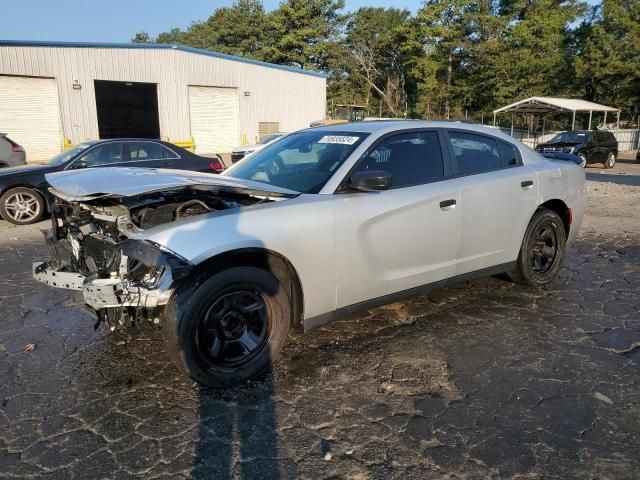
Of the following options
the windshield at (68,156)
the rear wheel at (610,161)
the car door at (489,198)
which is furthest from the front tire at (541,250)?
the rear wheel at (610,161)

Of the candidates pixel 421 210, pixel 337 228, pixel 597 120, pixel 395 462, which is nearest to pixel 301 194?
pixel 337 228

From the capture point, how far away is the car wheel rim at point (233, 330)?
314 cm

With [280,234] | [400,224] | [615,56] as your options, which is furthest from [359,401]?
[615,56]

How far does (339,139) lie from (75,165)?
21.8ft

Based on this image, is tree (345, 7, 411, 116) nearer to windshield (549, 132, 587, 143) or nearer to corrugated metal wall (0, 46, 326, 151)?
corrugated metal wall (0, 46, 326, 151)

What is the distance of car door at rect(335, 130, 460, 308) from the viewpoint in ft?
11.6

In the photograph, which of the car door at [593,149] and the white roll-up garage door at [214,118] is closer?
the car door at [593,149]

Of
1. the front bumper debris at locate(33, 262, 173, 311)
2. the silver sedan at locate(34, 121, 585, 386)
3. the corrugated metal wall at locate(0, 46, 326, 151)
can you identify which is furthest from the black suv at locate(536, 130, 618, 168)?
the front bumper debris at locate(33, 262, 173, 311)

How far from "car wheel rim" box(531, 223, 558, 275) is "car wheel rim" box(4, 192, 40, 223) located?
7998 millimetres

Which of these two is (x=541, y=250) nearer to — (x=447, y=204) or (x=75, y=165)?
(x=447, y=204)

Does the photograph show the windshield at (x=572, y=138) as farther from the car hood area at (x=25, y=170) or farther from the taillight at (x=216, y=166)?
the car hood area at (x=25, y=170)

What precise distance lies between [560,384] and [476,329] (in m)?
0.96

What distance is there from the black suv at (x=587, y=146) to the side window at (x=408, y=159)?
19.8 meters

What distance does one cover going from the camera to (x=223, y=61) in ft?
81.8
